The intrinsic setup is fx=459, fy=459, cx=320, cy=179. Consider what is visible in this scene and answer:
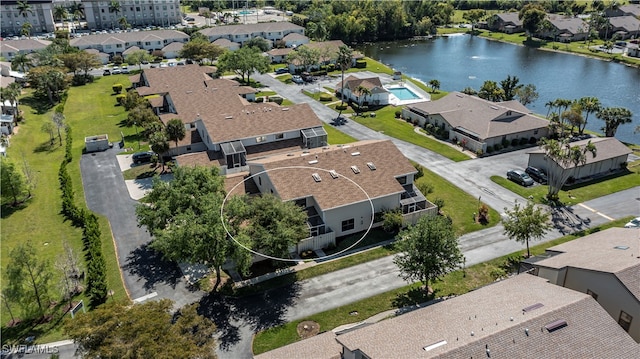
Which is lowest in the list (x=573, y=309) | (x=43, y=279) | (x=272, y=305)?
(x=272, y=305)

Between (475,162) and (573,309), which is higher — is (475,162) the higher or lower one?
the lower one

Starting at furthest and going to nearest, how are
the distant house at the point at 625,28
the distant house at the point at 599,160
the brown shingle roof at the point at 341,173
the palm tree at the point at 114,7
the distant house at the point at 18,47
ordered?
the palm tree at the point at 114,7
the distant house at the point at 625,28
the distant house at the point at 18,47
the distant house at the point at 599,160
the brown shingle roof at the point at 341,173

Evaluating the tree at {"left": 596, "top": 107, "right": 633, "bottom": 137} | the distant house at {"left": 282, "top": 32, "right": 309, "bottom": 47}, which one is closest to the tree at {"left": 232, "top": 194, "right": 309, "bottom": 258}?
the tree at {"left": 596, "top": 107, "right": 633, "bottom": 137}

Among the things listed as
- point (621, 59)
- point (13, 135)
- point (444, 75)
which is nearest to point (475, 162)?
point (444, 75)

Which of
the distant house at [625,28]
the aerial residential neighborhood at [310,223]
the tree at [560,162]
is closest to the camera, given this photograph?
the aerial residential neighborhood at [310,223]

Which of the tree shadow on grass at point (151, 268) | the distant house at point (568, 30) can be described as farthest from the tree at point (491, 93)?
the distant house at point (568, 30)

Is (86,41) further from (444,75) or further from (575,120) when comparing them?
(575,120)

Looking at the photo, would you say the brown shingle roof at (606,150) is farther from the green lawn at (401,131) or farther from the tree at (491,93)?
the tree at (491,93)

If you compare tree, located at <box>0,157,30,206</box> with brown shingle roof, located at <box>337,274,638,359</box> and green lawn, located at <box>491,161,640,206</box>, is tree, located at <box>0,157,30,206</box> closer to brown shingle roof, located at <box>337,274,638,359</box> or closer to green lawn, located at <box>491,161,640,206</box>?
brown shingle roof, located at <box>337,274,638,359</box>
